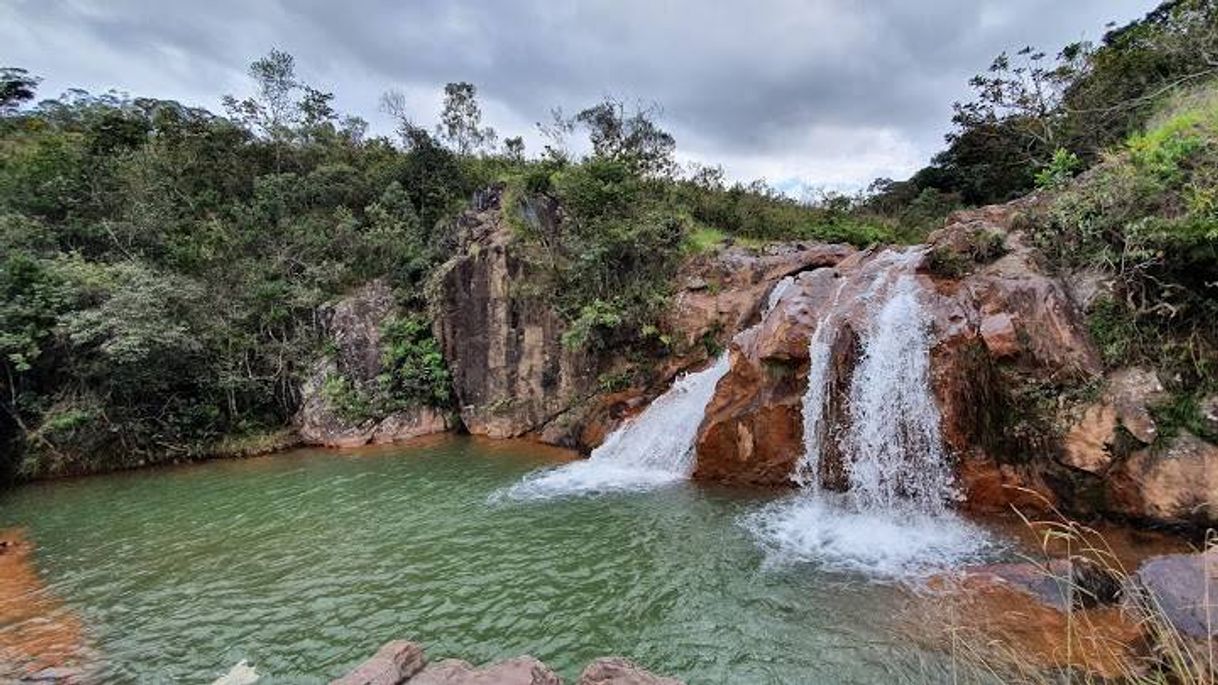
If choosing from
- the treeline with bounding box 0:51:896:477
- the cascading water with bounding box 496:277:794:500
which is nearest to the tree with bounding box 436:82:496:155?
the treeline with bounding box 0:51:896:477

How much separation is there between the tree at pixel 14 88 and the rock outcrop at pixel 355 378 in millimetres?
25794

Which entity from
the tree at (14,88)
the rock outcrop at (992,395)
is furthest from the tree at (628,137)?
the tree at (14,88)

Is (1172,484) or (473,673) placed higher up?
(1172,484)

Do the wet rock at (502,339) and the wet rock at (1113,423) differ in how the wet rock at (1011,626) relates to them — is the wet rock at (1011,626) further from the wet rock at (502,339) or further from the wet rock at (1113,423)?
the wet rock at (502,339)

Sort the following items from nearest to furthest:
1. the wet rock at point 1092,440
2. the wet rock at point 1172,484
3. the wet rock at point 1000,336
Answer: the wet rock at point 1172,484
the wet rock at point 1092,440
the wet rock at point 1000,336

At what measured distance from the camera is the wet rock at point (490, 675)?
3779 mm

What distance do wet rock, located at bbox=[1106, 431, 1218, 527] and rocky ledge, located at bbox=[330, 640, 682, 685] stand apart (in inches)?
245

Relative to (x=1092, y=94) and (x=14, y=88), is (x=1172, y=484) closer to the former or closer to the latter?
(x=1092, y=94)

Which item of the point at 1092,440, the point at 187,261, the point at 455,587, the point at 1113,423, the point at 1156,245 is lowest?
the point at 455,587

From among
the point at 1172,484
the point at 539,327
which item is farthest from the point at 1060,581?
the point at 539,327

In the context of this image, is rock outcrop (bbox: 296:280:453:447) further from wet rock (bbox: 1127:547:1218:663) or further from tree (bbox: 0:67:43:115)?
tree (bbox: 0:67:43:115)

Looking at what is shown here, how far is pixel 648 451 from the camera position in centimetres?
1125

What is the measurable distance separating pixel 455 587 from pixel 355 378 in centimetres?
1186

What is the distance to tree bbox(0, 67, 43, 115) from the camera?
94.0 feet
